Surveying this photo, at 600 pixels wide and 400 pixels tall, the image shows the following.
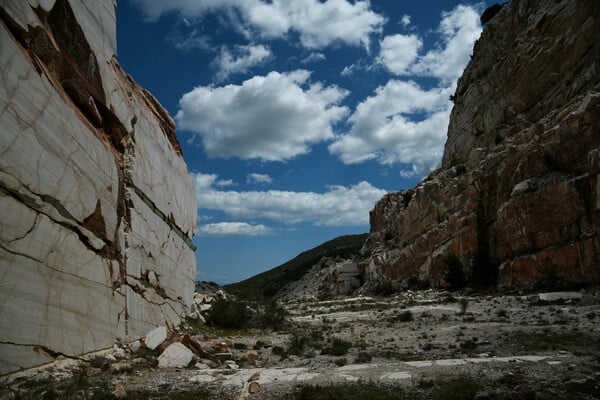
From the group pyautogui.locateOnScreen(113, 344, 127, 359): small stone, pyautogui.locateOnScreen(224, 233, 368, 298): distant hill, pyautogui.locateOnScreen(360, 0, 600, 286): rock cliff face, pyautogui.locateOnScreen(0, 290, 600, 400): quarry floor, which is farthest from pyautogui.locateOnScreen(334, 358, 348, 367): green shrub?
pyautogui.locateOnScreen(224, 233, 368, 298): distant hill

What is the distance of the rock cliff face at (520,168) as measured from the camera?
21578 mm

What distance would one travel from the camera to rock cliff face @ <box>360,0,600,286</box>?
70.8ft

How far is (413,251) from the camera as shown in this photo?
39844 mm

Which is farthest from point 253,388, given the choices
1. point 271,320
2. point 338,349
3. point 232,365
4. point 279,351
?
point 271,320

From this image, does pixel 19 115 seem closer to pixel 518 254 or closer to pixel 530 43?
pixel 518 254

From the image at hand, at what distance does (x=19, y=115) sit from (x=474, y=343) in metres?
12.5

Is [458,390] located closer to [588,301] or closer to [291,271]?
[588,301]

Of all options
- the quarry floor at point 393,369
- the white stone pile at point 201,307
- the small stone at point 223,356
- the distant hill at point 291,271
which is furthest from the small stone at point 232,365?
the distant hill at point 291,271

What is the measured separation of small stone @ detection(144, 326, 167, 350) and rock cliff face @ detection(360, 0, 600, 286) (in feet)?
60.7

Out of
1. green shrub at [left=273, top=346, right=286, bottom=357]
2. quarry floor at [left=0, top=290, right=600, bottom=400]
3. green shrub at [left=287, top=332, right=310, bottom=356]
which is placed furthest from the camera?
green shrub at [left=287, top=332, right=310, bottom=356]

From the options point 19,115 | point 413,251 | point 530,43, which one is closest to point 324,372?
point 19,115

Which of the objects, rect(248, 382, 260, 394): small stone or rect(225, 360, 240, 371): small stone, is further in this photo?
rect(225, 360, 240, 371): small stone

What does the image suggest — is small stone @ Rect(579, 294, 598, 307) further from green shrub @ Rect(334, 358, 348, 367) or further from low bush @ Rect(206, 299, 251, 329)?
low bush @ Rect(206, 299, 251, 329)

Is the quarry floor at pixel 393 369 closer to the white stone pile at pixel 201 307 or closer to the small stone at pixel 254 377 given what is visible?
the small stone at pixel 254 377
